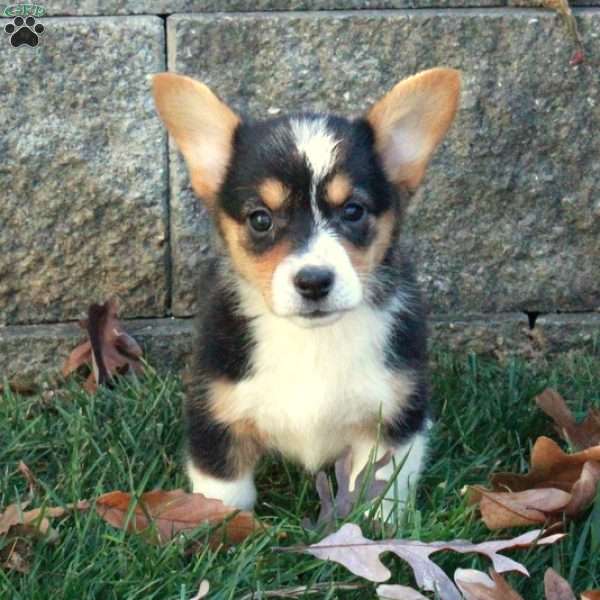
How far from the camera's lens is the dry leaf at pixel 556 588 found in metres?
2.37

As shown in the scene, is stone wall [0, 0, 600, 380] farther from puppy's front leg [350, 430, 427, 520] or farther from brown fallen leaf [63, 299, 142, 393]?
puppy's front leg [350, 430, 427, 520]

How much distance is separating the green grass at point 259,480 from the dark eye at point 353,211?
758 millimetres

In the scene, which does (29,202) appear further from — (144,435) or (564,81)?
(564,81)

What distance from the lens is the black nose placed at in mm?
2715

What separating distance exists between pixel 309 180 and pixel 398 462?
784mm

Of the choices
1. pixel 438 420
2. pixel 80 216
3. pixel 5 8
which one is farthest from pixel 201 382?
pixel 5 8

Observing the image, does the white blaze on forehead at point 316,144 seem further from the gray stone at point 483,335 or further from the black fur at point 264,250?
the gray stone at point 483,335

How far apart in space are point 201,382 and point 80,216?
1.12 m

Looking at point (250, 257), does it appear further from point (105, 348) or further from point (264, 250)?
point (105, 348)

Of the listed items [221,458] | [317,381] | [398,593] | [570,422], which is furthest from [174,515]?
[570,422]

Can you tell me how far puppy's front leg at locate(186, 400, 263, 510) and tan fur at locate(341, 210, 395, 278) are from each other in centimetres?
53

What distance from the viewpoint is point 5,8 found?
389cm

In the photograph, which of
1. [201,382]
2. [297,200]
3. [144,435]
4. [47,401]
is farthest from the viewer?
[47,401]

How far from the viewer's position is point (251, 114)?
3.97 m
